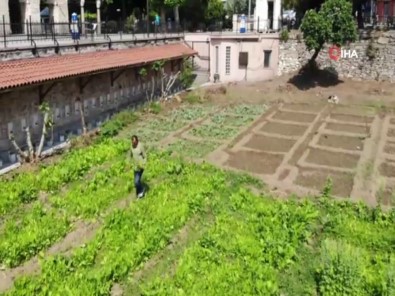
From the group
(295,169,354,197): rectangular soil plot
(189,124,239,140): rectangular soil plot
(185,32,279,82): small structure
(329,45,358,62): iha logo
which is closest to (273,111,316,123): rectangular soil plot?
(189,124,239,140): rectangular soil plot

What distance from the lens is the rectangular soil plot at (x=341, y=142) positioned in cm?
1945

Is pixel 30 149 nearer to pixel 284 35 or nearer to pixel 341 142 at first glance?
pixel 341 142

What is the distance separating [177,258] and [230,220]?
6.88ft

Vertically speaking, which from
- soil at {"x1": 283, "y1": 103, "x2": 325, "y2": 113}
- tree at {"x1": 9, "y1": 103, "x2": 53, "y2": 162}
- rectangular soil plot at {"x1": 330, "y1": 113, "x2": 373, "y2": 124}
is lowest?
rectangular soil plot at {"x1": 330, "y1": 113, "x2": 373, "y2": 124}

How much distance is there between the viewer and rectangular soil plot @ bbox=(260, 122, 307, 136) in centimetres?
2164

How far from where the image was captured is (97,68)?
20422 mm

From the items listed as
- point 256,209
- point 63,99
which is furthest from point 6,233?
point 63,99

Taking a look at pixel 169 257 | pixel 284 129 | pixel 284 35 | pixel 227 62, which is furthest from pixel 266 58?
pixel 169 257

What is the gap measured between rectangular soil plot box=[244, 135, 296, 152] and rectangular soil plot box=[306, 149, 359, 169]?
1229 mm

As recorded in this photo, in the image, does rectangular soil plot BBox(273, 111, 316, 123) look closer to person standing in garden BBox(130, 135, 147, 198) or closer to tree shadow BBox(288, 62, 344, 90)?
tree shadow BBox(288, 62, 344, 90)

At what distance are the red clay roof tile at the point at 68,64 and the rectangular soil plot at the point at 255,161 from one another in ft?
24.2

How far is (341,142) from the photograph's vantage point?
20.2 m

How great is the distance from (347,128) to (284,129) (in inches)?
123

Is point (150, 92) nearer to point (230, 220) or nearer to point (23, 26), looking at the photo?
point (23, 26)
